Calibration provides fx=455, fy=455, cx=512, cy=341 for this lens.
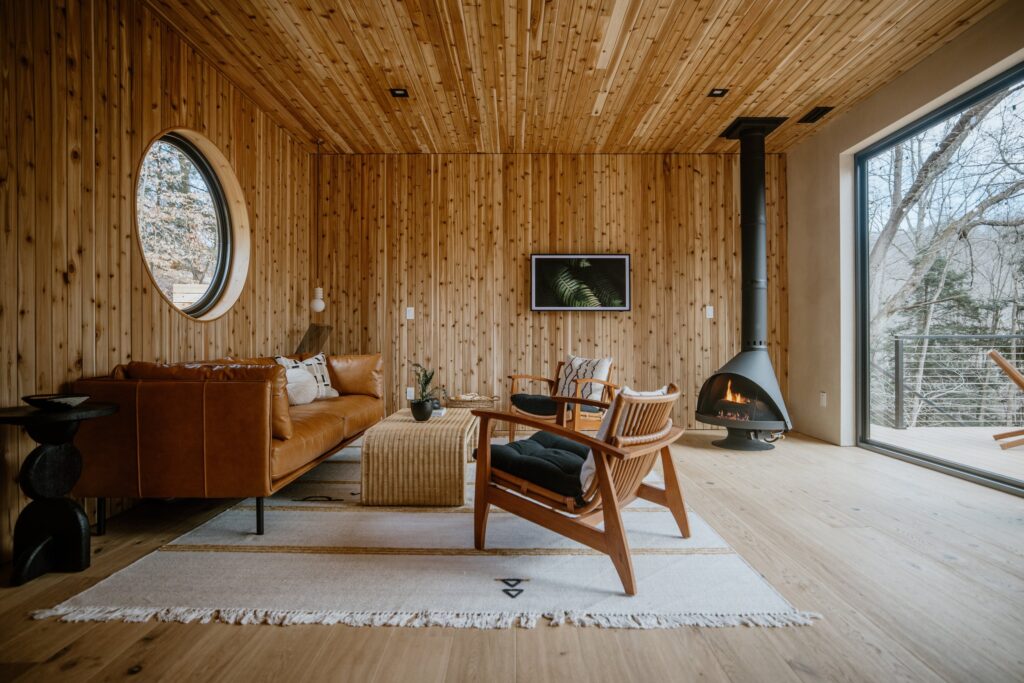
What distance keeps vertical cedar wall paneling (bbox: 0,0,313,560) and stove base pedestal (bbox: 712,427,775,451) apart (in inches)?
169

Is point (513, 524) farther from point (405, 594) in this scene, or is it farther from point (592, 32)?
point (592, 32)

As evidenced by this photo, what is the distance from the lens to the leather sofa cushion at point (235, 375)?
2.22 metres

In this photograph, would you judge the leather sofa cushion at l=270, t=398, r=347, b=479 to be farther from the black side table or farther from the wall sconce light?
the wall sconce light

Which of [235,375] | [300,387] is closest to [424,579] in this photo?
[235,375]

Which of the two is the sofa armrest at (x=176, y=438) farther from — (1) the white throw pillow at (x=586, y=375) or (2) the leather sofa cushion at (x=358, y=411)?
(1) the white throw pillow at (x=586, y=375)

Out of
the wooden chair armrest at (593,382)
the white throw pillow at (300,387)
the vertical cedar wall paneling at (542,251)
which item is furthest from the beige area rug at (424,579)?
the vertical cedar wall paneling at (542,251)

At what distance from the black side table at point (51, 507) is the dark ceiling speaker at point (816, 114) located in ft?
17.5

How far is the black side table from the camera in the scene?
5.79 ft

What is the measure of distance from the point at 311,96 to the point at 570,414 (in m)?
3.37

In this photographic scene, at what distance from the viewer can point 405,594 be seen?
171cm

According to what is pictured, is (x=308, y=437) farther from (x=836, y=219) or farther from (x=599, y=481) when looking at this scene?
(x=836, y=219)

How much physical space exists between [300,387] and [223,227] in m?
1.51

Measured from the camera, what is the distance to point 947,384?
12.7 feet

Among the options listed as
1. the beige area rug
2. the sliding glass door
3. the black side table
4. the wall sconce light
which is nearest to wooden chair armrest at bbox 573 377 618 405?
the beige area rug
